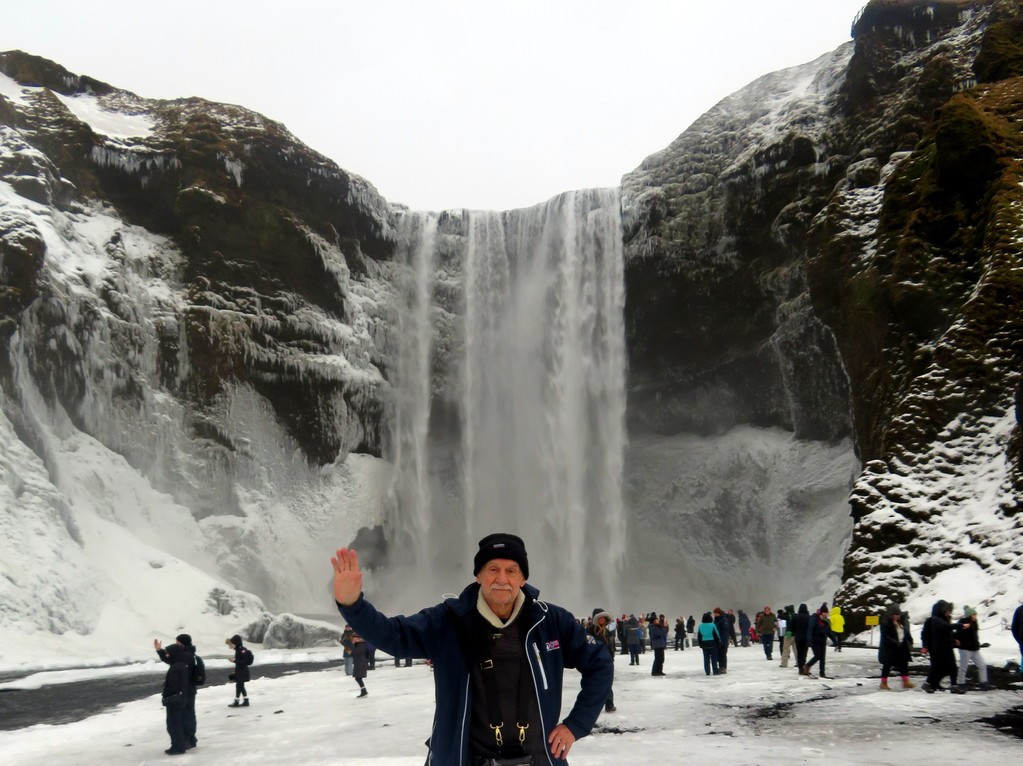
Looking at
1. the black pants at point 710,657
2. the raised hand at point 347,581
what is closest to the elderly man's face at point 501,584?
the raised hand at point 347,581

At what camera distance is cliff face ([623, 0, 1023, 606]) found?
19.4 meters

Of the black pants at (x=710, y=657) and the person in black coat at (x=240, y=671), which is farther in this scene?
the black pants at (x=710, y=657)

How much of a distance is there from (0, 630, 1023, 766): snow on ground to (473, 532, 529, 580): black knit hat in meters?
4.77

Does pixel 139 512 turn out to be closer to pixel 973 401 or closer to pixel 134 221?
pixel 134 221

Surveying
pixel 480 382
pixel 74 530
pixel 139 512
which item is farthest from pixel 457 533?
pixel 74 530

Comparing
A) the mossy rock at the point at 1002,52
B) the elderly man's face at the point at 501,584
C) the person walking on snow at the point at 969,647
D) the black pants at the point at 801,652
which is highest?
the mossy rock at the point at 1002,52

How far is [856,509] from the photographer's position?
20594mm

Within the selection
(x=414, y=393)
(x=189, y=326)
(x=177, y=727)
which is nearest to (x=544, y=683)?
(x=177, y=727)

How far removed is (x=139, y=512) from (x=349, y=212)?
19703 millimetres

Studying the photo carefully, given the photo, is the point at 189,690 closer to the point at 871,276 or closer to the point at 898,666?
the point at 898,666

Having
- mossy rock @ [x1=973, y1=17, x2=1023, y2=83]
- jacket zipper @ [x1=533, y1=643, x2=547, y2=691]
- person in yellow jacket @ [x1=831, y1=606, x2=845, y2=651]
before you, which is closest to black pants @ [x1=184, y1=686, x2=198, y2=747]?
jacket zipper @ [x1=533, y1=643, x2=547, y2=691]

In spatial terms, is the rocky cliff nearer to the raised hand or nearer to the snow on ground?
the snow on ground

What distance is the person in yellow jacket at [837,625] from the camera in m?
18.5

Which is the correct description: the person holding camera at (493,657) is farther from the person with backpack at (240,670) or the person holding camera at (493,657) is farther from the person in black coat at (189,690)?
the person with backpack at (240,670)
